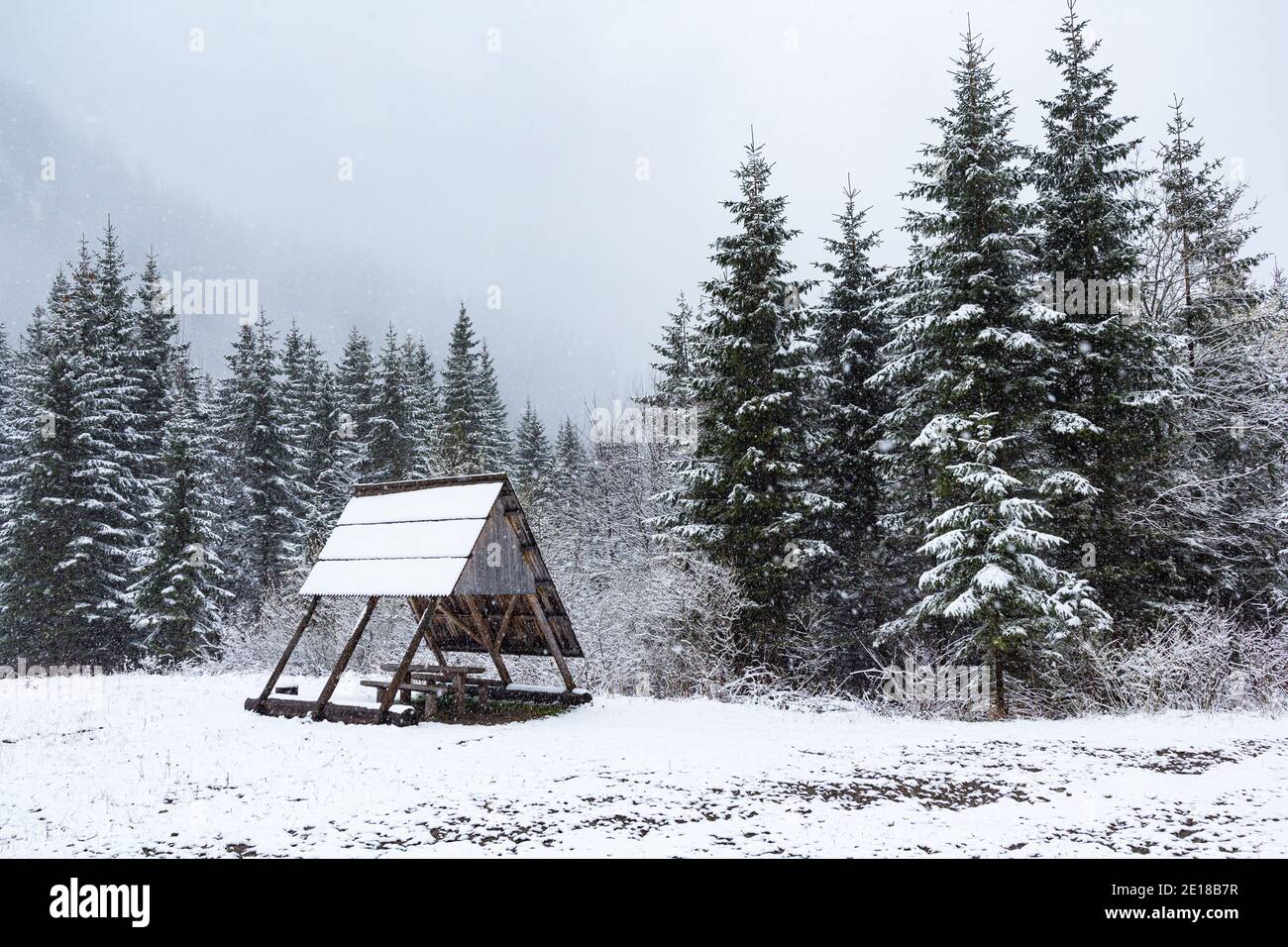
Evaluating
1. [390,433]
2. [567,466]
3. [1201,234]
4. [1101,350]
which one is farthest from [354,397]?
[1201,234]

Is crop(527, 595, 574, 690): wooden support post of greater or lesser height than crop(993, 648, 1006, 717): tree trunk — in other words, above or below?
above

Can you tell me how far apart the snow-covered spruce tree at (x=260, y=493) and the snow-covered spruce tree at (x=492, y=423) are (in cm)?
1036

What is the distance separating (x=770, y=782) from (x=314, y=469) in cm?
3585

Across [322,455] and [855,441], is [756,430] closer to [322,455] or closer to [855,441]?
[855,441]

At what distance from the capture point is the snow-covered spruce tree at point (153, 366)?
33.4m

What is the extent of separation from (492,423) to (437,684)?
36.8 metres

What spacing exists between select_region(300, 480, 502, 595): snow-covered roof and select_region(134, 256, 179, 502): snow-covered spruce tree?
22431 millimetres

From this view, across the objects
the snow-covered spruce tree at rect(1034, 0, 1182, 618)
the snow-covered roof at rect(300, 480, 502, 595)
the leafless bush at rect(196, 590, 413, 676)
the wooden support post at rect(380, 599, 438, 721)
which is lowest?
the leafless bush at rect(196, 590, 413, 676)

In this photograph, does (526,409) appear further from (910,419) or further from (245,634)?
(910,419)

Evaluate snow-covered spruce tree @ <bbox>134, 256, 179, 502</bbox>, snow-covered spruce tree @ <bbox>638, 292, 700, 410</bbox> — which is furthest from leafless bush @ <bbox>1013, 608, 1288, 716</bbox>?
snow-covered spruce tree @ <bbox>134, 256, 179, 502</bbox>

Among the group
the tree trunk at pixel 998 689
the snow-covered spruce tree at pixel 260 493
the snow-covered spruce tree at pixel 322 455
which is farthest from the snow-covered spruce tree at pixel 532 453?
the tree trunk at pixel 998 689

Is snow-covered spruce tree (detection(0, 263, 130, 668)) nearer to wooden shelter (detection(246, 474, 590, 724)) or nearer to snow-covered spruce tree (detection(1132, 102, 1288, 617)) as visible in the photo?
wooden shelter (detection(246, 474, 590, 724))

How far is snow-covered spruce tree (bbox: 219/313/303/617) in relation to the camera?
117ft
